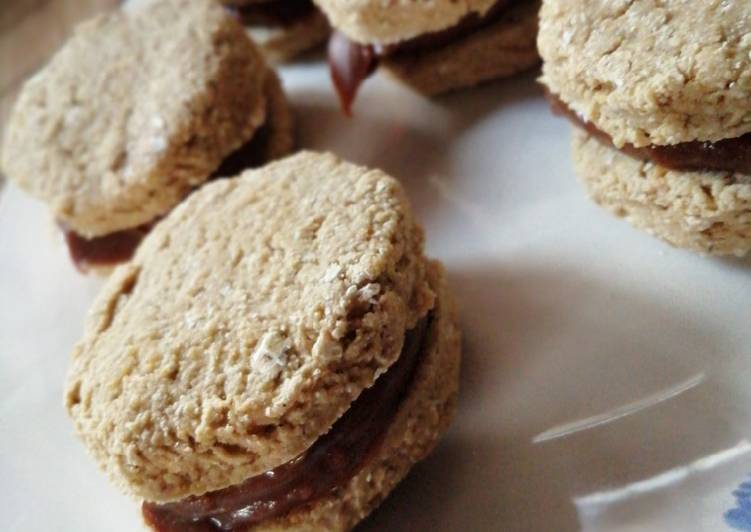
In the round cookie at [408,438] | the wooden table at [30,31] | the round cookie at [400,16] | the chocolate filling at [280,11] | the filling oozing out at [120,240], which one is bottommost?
the round cookie at [408,438]

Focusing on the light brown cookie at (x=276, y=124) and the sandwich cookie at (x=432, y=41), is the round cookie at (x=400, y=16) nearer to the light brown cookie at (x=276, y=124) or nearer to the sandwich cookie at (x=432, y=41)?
the sandwich cookie at (x=432, y=41)

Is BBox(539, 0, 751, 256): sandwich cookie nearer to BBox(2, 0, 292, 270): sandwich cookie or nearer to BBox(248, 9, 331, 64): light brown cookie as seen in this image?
BBox(2, 0, 292, 270): sandwich cookie

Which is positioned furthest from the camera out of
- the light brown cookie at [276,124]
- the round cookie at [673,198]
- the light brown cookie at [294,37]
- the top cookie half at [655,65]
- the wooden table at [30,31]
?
the wooden table at [30,31]

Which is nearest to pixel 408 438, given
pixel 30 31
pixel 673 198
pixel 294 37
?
pixel 673 198

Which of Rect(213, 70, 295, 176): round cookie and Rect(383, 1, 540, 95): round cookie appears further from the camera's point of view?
Rect(213, 70, 295, 176): round cookie

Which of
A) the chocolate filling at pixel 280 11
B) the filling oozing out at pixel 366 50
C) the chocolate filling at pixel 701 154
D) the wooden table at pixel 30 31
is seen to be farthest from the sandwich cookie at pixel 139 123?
the wooden table at pixel 30 31

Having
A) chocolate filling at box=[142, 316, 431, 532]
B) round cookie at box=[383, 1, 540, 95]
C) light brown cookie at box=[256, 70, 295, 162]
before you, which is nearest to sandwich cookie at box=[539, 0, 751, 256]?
round cookie at box=[383, 1, 540, 95]
